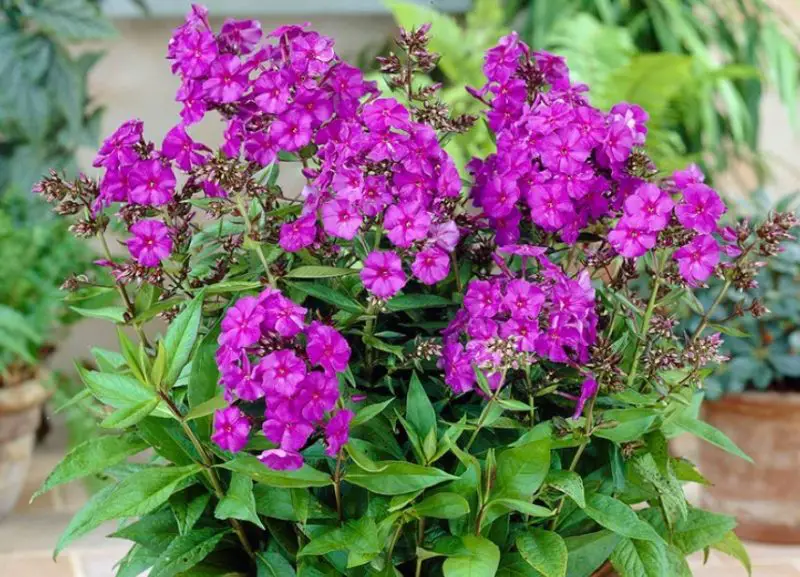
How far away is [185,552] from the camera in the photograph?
0.68 meters

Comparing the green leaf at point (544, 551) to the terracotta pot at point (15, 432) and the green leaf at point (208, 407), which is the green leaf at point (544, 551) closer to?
the green leaf at point (208, 407)

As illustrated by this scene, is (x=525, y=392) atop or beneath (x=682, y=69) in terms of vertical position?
beneath

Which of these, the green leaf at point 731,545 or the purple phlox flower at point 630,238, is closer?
the purple phlox flower at point 630,238

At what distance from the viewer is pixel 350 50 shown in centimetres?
269

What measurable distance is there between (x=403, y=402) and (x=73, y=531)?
0.75 ft

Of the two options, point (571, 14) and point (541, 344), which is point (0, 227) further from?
point (571, 14)

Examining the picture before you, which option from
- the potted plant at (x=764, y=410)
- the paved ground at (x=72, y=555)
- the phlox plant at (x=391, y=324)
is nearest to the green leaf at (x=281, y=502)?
the phlox plant at (x=391, y=324)

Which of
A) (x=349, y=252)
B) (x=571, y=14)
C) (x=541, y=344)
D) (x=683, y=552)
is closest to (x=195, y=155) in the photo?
(x=349, y=252)

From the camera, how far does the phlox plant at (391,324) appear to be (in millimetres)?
629

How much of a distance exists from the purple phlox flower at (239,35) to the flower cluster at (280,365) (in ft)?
0.62

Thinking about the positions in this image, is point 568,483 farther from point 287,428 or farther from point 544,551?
point 287,428

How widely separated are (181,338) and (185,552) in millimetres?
139

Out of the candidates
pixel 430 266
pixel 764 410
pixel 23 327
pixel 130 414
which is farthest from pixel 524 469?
pixel 23 327

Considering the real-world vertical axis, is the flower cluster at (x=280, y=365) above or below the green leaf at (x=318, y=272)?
below
